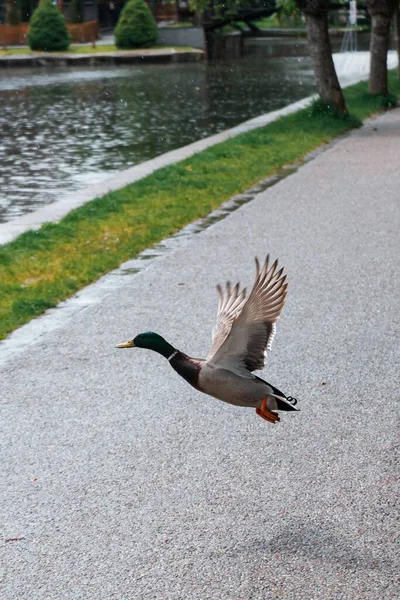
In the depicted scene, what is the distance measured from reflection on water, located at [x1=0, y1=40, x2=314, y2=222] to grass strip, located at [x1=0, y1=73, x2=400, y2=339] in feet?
4.42

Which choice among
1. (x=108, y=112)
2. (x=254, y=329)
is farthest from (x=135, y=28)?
(x=254, y=329)

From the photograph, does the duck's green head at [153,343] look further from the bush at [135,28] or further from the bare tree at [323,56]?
the bush at [135,28]

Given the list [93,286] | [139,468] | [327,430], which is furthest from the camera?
[93,286]

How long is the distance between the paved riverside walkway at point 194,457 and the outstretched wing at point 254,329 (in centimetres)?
81

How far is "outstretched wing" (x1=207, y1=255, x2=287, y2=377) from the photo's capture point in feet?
15.8

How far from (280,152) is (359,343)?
1057 cm

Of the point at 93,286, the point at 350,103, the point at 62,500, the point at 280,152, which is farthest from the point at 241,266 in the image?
the point at 350,103

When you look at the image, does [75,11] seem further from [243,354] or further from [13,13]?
[243,354]

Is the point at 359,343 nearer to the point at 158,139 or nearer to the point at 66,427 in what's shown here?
the point at 66,427

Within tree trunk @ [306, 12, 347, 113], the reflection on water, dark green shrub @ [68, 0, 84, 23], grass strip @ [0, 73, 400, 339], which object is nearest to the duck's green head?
grass strip @ [0, 73, 400, 339]

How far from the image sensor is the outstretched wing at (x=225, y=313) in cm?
491

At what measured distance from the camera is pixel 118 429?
6496 millimetres

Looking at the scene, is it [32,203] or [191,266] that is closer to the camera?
[191,266]

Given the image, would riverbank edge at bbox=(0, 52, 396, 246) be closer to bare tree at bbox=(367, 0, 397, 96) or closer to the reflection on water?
the reflection on water
